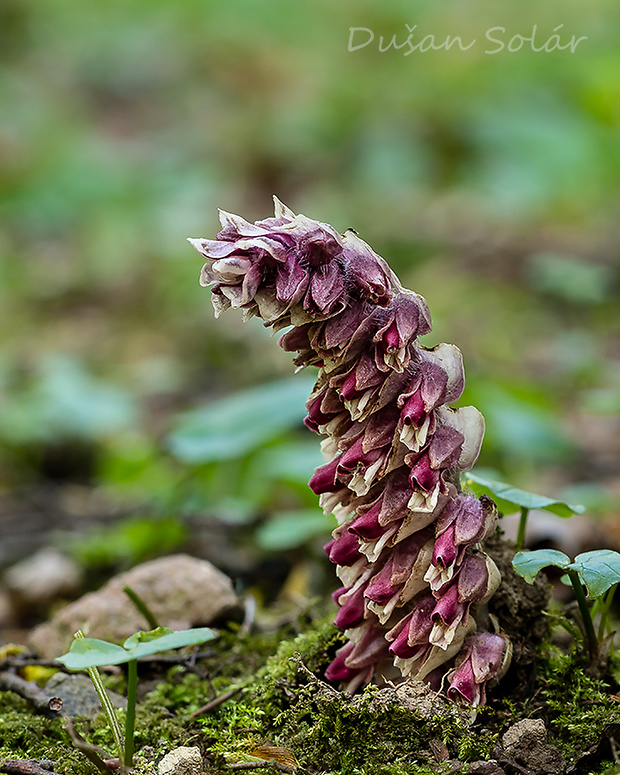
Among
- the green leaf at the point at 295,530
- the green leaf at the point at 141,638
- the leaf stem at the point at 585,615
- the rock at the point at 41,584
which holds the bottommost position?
the rock at the point at 41,584

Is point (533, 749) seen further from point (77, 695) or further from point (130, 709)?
point (77, 695)

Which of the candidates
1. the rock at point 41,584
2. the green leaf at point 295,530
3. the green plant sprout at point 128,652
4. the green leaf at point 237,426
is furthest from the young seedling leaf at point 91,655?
the green leaf at point 237,426

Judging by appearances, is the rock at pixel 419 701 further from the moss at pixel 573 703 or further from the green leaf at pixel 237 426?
the green leaf at pixel 237 426

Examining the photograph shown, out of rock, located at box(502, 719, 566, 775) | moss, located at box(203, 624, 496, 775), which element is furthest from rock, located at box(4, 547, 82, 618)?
rock, located at box(502, 719, 566, 775)

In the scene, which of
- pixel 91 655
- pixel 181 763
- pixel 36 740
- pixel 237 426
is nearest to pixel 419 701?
pixel 181 763

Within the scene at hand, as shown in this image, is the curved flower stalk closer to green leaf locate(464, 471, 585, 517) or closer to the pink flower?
the pink flower
